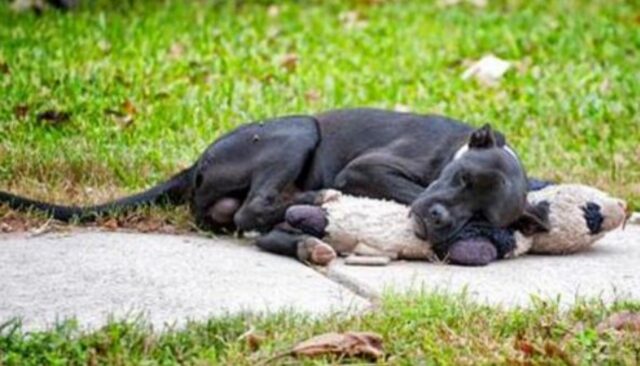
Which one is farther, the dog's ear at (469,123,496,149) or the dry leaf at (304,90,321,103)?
the dry leaf at (304,90,321,103)

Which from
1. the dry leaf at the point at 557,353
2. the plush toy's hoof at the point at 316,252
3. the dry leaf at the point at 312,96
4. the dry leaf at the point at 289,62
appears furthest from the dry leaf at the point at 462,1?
the dry leaf at the point at 557,353

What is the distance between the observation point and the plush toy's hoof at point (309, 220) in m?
6.32

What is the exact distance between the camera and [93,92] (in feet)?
30.9

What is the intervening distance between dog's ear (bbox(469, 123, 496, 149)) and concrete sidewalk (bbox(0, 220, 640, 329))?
511 millimetres

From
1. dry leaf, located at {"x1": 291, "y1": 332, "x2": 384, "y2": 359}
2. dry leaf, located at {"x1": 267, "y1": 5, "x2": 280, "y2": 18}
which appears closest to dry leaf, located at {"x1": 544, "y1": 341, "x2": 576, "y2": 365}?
dry leaf, located at {"x1": 291, "y1": 332, "x2": 384, "y2": 359}

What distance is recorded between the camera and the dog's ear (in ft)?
21.1

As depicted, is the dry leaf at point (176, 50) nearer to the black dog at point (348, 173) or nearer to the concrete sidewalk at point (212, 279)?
the black dog at point (348, 173)

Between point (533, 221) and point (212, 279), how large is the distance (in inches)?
59.9

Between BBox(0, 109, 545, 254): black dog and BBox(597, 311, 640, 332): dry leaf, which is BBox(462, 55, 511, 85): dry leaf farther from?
BBox(597, 311, 640, 332): dry leaf

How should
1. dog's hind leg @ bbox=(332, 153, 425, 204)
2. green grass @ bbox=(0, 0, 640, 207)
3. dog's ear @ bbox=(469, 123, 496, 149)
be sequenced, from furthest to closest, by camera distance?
1. green grass @ bbox=(0, 0, 640, 207)
2. dog's hind leg @ bbox=(332, 153, 425, 204)
3. dog's ear @ bbox=(469, 123, 496, 149)

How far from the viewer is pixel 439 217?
20.3ft

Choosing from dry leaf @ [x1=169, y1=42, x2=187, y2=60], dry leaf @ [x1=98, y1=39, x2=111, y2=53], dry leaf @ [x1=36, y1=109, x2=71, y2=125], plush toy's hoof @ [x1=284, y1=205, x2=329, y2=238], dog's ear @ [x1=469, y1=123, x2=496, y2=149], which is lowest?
dry leaf @ [x1=36, y1=109, x2=71, y2=125]

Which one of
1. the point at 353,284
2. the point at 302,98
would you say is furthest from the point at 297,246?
the point at 302,98

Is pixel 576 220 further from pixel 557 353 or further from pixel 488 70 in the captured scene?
pixel 488 70
